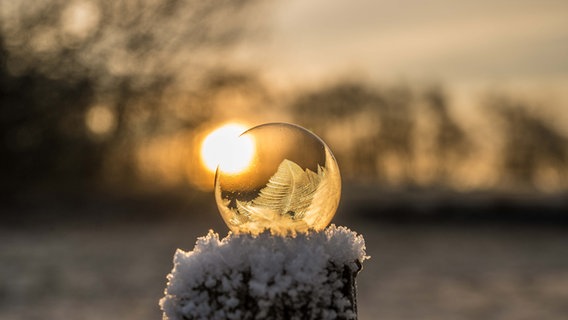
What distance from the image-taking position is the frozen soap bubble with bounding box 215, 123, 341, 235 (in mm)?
3555

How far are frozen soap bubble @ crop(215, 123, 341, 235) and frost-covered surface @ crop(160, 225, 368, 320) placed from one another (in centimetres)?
15

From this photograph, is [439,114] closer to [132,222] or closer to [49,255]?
[132,222]

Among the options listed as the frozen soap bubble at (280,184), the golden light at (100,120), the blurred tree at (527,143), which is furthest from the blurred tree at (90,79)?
the blurred tree at (527,143)

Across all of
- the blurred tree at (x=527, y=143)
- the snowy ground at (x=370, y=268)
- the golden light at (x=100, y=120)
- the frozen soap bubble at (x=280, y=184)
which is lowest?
the frozen soap bubble at (x=280, y=184)

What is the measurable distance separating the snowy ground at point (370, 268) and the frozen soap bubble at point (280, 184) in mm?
9282

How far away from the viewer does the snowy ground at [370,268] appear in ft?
44.7

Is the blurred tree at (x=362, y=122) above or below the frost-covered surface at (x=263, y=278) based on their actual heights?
above

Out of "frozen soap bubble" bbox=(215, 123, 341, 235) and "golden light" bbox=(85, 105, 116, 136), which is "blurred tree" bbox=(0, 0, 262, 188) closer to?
"golden light" bbox=(85, 105, 116, 136)

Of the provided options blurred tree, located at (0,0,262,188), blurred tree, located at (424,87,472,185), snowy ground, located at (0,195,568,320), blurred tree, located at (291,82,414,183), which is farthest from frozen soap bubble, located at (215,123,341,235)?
blurred tree, located at (424,87,472,185)

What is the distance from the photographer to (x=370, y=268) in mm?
19094

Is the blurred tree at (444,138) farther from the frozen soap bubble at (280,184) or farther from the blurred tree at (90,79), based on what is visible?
the frozen soap bubble at (280,184)

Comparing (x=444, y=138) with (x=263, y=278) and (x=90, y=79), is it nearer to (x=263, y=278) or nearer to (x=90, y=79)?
(x=90, y=79)

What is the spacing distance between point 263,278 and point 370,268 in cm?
1616

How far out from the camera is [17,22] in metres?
22.9
